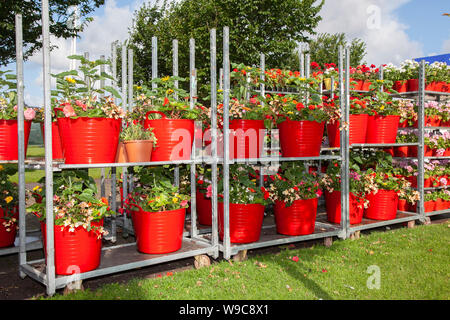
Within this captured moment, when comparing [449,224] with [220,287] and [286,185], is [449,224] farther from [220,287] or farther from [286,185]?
[220,287]

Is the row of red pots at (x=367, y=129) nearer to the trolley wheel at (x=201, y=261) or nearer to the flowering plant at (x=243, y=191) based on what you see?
the flowering plant at (x=243, y=191)

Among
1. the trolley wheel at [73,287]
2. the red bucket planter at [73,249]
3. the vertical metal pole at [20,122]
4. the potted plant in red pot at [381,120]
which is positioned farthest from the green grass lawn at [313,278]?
the potted plant in red pot at [381,120]

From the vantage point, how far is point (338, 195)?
15.0 ft

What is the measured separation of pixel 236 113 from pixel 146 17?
1749 centimetres

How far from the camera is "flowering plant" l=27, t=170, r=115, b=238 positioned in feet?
9.17

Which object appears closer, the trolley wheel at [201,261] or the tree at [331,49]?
the trolley wheel at [201,261]

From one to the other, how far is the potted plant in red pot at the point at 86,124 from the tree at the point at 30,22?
7030mm

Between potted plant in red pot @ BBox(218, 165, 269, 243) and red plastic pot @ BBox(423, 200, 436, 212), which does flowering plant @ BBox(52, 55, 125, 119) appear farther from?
red plastic pot @ BBox(423, 200, 436, 212)

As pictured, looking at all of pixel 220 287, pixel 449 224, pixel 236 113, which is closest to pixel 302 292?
pixel 220 287

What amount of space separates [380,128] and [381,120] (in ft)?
0.32

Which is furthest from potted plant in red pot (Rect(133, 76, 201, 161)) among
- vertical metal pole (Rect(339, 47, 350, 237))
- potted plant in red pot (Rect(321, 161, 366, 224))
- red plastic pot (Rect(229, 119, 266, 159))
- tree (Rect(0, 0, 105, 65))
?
tree (Rect(0, 0, 105, 65))

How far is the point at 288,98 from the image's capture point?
4.09 metres

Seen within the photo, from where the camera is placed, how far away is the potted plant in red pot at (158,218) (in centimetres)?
330

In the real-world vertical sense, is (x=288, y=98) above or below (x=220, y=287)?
above
